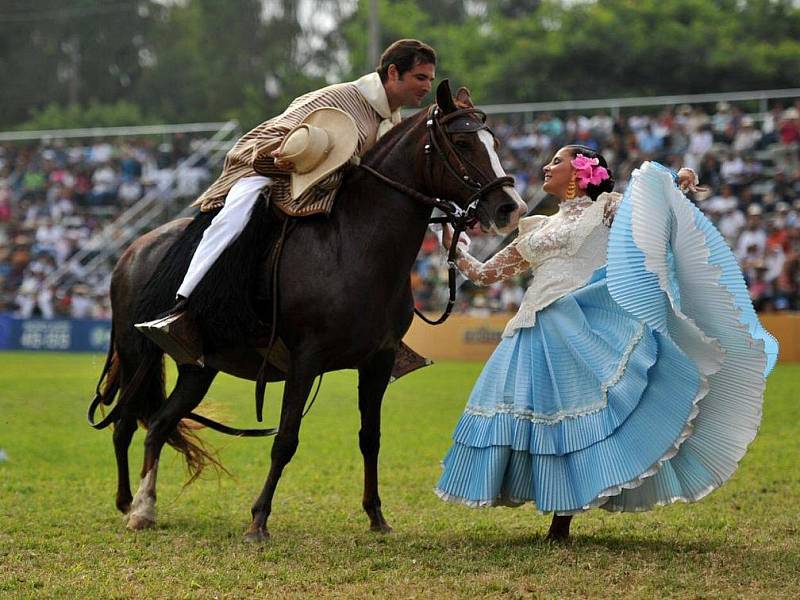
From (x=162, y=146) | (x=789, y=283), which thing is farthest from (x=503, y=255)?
(x=162, y=146)

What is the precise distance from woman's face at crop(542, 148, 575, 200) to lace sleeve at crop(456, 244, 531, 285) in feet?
1.25

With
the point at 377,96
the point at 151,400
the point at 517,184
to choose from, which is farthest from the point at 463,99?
the point at 517,184

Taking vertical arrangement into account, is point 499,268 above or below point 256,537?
above

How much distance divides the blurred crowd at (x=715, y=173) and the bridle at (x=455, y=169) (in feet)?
49.2

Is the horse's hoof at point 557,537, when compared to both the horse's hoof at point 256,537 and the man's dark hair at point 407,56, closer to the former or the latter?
the horse's hoof at point 256,537

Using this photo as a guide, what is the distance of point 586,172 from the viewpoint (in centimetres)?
614

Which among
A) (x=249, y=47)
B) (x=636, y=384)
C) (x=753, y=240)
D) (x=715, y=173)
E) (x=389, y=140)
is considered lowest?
(x=636, y=384)

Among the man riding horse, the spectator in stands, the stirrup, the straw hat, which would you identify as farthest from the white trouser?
the spectator in stands

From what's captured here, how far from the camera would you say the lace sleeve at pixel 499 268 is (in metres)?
6.38

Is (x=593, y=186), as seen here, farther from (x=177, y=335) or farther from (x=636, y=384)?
(x=177, y=335)

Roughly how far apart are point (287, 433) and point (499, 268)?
145 cm

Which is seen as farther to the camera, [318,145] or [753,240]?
[753,240]

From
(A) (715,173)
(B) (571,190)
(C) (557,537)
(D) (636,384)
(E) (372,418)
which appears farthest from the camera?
(A) (715,173)

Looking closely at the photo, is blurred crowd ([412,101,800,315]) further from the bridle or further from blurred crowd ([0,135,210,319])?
the bridle
